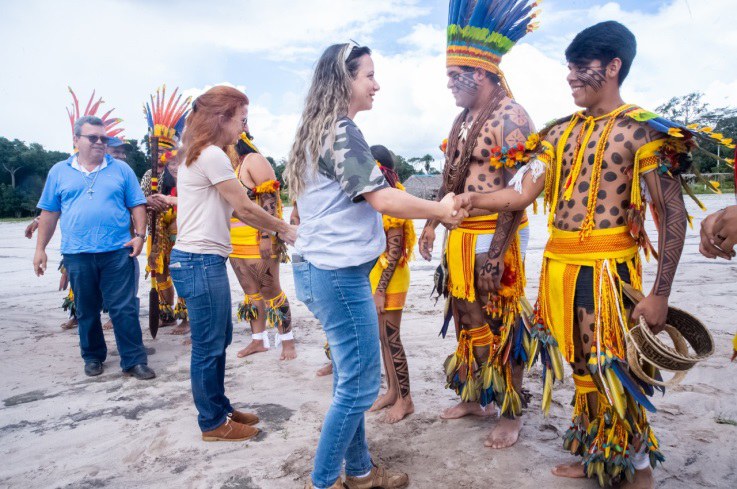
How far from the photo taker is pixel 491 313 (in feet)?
10.8

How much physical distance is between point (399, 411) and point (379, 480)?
0.91 metres

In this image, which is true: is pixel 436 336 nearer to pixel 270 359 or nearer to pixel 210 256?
pixel 270 359

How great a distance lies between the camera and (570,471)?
2801 millimetres

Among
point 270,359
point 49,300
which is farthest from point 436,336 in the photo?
point 49,300

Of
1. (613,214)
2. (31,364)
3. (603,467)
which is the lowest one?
(31,364)

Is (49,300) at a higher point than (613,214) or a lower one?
lower

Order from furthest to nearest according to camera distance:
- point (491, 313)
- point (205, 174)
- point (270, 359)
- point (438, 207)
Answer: point (270, 359)
point (491, 313)
point (205, 174)
point (438, 207)

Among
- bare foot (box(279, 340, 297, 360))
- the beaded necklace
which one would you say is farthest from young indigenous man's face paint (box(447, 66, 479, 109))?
bare foot (box(279, 340, 297, 360))

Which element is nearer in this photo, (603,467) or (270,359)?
(603,467)

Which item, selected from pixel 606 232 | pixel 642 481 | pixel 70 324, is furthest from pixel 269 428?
pixel 70 324

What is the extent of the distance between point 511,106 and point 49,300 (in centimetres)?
758

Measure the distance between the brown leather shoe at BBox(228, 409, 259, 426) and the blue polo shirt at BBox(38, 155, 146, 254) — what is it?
2026 mm

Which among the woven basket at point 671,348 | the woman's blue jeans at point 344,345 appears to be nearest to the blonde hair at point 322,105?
the woman's blue jeans at point 344,345

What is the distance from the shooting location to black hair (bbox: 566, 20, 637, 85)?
8.41 ft
